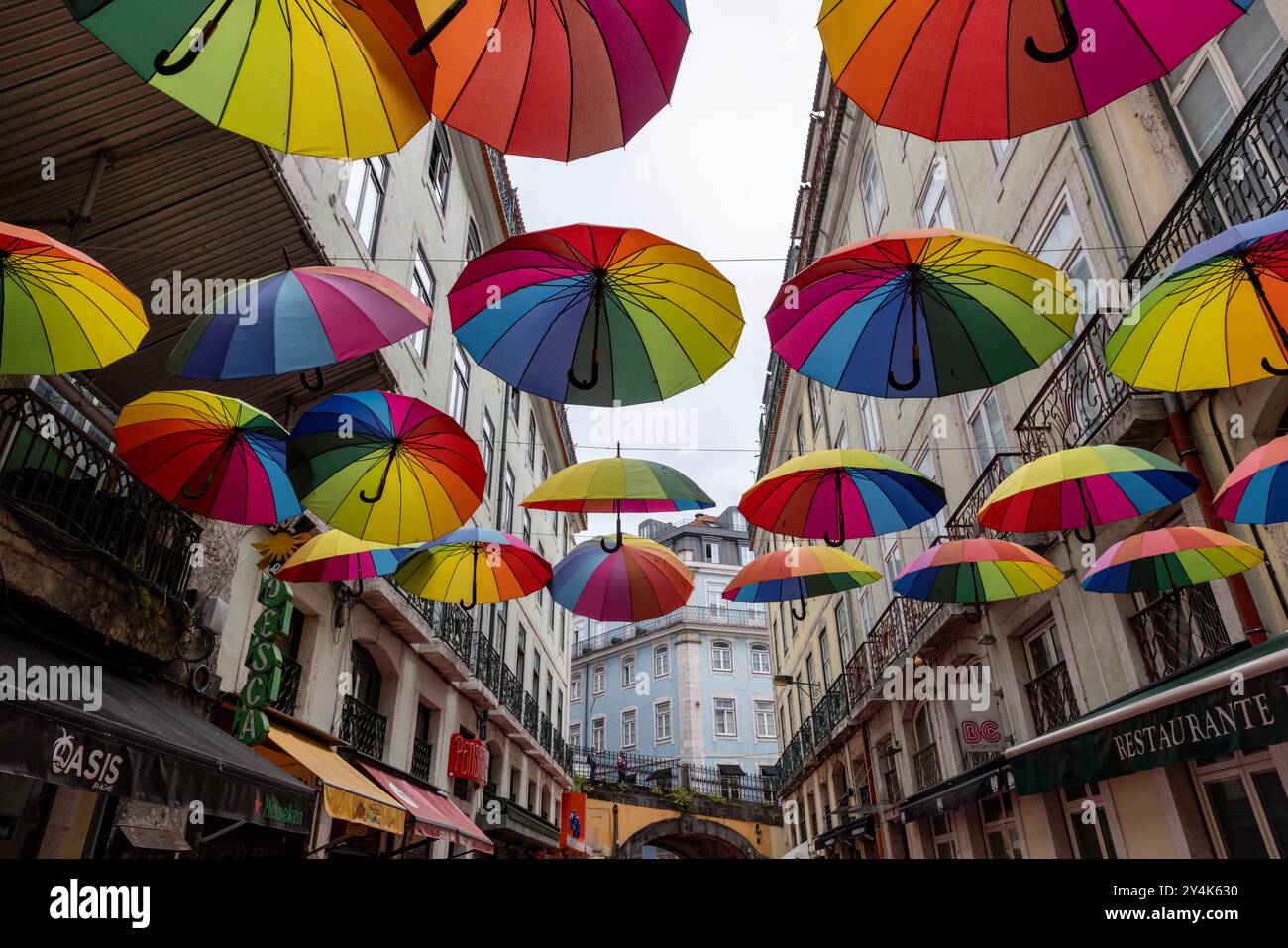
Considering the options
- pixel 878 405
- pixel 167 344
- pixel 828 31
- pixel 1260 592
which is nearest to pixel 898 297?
pixel 828 31

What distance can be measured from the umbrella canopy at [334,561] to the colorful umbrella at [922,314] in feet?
14.7

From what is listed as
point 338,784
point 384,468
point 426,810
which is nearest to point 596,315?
point 384,468

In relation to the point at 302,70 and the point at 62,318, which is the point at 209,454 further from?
the point at 302,70

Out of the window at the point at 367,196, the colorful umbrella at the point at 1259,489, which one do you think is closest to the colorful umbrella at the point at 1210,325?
the colorful umbrella at the point at 1259,489

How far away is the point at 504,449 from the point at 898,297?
17.0 m

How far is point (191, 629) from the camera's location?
7.28 m

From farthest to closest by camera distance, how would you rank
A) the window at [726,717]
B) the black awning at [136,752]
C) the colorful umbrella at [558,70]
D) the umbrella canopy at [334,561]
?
1. the window at [726,717]
2. the umbrella canopy at [334,561]
3. the black awning at [136,752]
4. the colorful umbrella at [558,70]

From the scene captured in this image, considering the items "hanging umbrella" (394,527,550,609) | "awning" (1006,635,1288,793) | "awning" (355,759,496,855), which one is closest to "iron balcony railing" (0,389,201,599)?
"hanging umbrella" (394,527,550,609)

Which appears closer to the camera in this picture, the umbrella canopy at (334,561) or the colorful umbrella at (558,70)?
the colorful umbrella at (558,70)

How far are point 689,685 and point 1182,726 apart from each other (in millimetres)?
40140

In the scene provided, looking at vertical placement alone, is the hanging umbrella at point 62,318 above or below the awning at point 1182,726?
above

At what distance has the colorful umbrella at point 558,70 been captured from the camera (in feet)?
10.9

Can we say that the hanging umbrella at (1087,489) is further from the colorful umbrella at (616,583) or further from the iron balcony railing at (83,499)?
the iron balcony railing at (83,499)

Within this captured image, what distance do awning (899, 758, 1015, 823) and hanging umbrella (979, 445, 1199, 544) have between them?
12.3 feet
